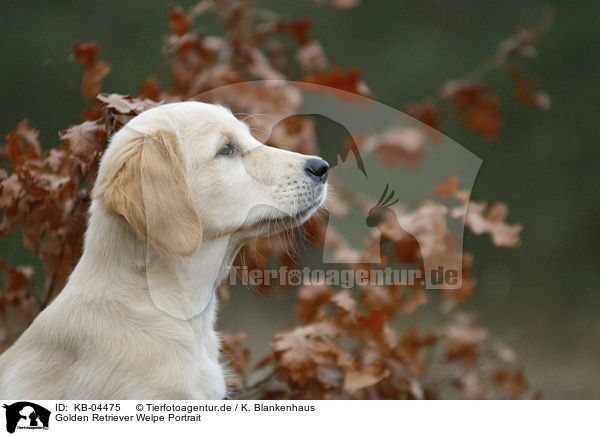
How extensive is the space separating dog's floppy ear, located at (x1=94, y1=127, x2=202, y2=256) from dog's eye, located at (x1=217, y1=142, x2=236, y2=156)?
0.57ft

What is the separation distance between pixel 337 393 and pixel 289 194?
0.94m

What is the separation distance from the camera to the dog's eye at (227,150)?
2230 mm

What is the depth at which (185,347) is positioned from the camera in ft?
6.88

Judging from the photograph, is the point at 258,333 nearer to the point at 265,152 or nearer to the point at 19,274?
the point at 19,274

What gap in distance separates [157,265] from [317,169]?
593 mm

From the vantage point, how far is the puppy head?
2.03 metres

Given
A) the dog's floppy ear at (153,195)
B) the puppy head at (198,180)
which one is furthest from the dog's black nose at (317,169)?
the dog's floppy ear at (153,195)

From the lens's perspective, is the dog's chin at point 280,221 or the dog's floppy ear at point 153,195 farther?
the dog's chin at point 280,221

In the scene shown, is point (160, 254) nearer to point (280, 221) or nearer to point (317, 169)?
point (280, 221)

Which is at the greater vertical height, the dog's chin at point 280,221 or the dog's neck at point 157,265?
the dog's chin at point 280,221
